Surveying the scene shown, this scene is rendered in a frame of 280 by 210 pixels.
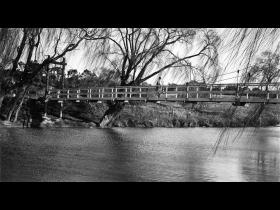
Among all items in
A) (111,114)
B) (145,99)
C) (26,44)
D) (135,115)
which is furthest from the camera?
(135,115)

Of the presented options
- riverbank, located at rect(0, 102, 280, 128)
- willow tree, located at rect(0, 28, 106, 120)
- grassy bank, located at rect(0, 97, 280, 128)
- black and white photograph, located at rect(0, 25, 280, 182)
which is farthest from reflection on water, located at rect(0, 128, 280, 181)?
grassy bank, located at rect(0, 97, 280, 128)

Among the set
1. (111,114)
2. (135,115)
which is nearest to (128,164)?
(111,114)

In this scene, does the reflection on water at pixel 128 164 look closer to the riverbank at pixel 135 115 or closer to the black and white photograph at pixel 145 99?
the black and white photograph at pixel 145 99

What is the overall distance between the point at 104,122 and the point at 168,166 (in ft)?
28.2

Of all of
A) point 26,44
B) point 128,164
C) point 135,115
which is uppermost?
point 26,44

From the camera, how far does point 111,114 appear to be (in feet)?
45.0

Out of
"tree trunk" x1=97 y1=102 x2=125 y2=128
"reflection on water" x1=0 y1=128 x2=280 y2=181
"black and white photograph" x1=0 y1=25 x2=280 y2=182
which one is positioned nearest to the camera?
"black and white photograph" x1=0 y1=25 x2=280 y2=182

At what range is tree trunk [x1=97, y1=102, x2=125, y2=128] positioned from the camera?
13.2 meters

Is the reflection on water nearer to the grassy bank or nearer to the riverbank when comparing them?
the riverbank

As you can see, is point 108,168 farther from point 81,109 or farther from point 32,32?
point 81,109

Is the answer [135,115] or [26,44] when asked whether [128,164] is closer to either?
[26,44]

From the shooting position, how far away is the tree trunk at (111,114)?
13227 mm

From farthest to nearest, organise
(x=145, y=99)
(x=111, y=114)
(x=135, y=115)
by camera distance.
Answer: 1. (x=135, y=115)
2. (x=111, y=114)
3. (x=145, y=99)
